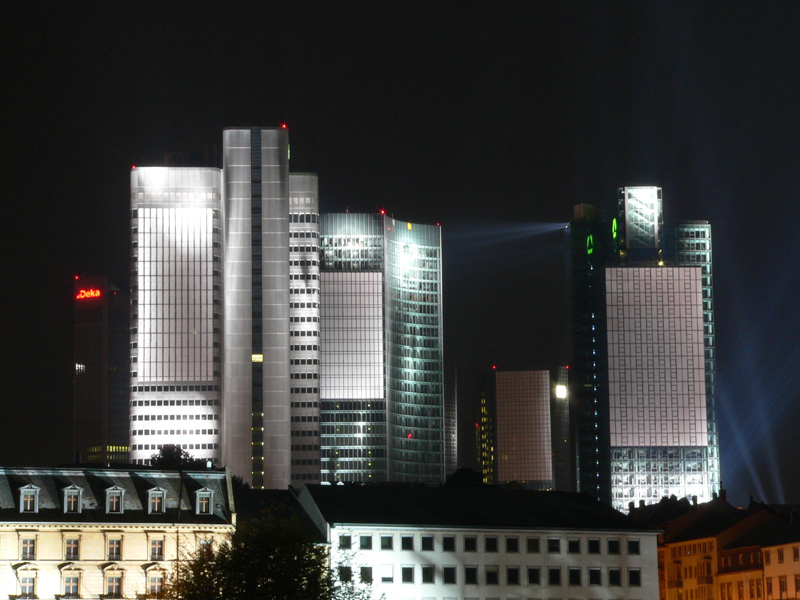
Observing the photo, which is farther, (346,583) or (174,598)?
(346,583)

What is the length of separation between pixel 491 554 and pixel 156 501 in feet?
134

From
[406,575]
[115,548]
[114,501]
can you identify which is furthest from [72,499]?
[406,575]

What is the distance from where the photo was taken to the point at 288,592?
142m

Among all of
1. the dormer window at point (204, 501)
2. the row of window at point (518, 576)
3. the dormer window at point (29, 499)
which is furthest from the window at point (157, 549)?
the row of window at point (518, 576)

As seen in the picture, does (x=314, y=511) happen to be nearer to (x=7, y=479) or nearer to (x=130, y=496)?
(x=130, y=496)

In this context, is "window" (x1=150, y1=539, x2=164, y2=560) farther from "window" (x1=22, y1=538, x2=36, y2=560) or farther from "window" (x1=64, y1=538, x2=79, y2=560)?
"window" (x1=22, y1=538, x2=36, y2=560)

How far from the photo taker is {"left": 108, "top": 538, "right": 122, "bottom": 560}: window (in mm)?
168250

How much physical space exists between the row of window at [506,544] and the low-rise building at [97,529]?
20390 millimetres

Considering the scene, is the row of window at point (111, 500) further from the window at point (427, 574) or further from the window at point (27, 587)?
the window at point (427, 574)

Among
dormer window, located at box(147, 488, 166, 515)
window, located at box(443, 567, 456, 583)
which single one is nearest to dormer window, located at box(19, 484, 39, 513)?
dormer window, located at box(147, 488, 166, 515)

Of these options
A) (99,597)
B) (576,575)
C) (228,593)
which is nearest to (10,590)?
(99,597)

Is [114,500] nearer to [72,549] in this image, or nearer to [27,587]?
[72,549]

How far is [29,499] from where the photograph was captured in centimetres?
16750

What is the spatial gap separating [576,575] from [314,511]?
105 feet
